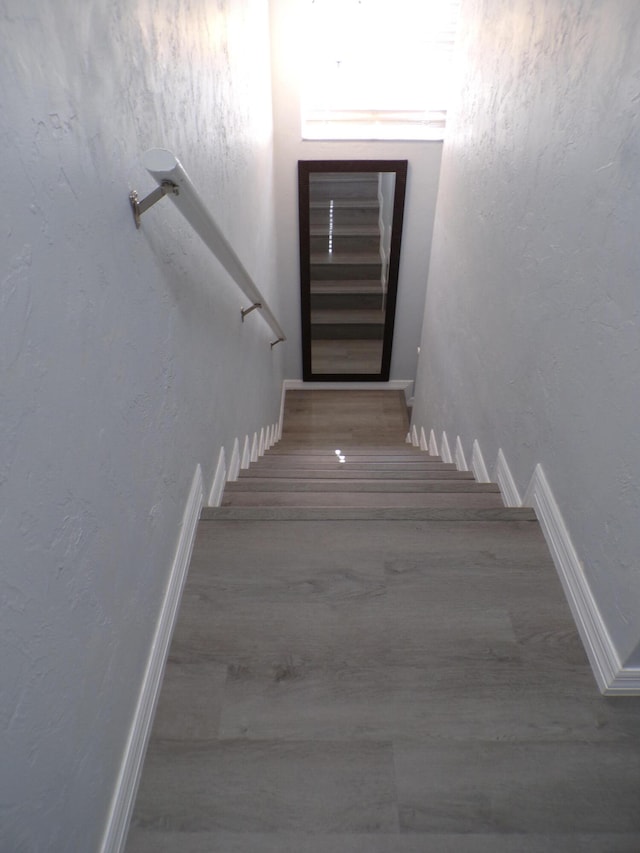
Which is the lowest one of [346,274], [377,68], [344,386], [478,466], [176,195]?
[344,386]

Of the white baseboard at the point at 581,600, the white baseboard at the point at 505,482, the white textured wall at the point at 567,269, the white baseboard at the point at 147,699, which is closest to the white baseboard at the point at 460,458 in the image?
the white textured wall at the point at 567,269

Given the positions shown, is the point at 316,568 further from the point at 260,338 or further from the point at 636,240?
the point at 260,338

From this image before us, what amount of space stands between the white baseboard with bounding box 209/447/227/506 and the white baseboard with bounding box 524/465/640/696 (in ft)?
3.26

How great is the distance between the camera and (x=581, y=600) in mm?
1312

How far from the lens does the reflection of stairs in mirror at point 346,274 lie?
4.19m

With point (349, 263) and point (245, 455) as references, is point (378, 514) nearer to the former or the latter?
point (245, 455)

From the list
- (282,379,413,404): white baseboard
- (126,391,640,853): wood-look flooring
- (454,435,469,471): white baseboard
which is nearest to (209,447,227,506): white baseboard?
(126,391,640,853): wood-look flooring

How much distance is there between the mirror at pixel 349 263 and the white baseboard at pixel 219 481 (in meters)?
2.88

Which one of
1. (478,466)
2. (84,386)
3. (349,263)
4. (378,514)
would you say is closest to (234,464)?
(378,514)

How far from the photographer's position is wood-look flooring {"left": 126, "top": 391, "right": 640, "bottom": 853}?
39.3 inches

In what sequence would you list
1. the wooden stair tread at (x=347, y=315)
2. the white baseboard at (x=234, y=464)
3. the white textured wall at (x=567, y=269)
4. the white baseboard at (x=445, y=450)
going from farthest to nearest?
1. the wooden stair tread at (x=347, y=315)
2. the white baseboard at (x=445, y=450)
3. the white baseboard at (x=234, y=464)
4. the white textured wall at (x=567, y=269)

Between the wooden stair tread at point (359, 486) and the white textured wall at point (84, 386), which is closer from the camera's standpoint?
the white textured wall at point (84, 386)

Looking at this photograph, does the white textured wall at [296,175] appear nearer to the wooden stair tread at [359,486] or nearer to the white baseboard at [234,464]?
the white baseboard at [234,464]

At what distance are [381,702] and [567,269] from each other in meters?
1.13
